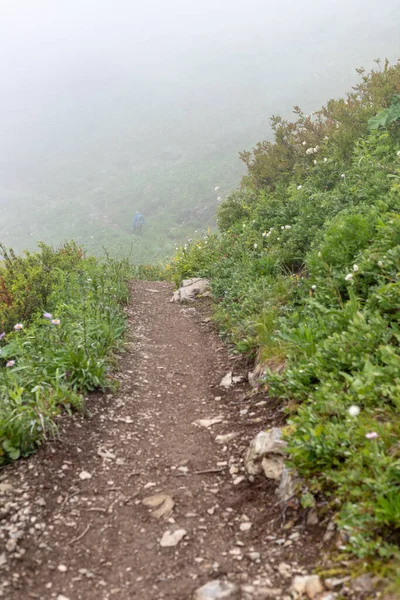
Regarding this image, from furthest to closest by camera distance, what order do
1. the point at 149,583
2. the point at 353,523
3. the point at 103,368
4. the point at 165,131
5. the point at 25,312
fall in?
the point at 165,131, the point at 25,312, the point at 103,368, the point at 149,583, the point at 353,523

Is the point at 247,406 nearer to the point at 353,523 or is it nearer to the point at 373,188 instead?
the point at 353,523

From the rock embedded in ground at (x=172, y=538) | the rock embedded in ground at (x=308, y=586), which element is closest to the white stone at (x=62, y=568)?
the rock embedded in ground at (x=172, y=538)

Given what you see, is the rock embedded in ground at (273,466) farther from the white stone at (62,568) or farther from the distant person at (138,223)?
the distant person at (138,223)

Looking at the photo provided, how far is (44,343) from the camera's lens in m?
5.26

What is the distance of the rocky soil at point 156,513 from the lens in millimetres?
2584

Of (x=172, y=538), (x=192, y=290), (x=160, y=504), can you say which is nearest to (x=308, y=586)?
(x=172, y=538)

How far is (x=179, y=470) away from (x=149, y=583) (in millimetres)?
1107

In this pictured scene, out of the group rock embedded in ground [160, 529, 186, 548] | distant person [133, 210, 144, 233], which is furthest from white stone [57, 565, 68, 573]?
distant person [133, 210, 144, 233]

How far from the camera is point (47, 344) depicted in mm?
5211

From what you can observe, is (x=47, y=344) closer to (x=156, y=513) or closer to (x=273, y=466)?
(x=156, y=513)

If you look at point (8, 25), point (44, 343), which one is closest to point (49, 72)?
point (8, 25)

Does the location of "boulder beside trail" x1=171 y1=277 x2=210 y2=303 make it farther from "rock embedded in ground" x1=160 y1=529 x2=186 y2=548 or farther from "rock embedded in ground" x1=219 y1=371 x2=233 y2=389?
"rock embedded in ground" x1=160 y1=529 x2=186 y2=548

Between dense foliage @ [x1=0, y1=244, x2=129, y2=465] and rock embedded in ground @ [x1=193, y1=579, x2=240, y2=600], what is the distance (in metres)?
1.86

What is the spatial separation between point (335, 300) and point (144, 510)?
9.07ft
